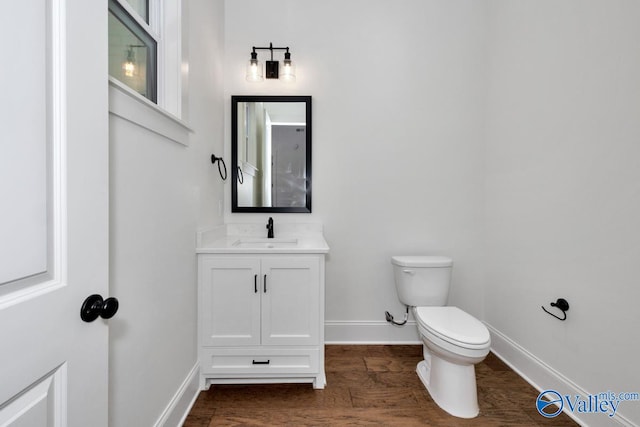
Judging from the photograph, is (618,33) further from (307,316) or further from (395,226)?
(307,316)

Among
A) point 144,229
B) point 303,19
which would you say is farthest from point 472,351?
point 303,19

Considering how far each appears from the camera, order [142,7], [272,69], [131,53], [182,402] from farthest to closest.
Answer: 1. [272,69]
2. [182,402]
3. [142,7]
4. [131,53]

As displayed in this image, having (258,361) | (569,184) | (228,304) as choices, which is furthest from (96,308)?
(569,184)

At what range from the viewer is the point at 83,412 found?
0.64 metres

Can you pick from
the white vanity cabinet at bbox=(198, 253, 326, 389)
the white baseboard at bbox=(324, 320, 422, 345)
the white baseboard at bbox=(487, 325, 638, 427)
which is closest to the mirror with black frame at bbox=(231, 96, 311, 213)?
the white vanity cabinet at bbox=(198, 253, 326, 389)

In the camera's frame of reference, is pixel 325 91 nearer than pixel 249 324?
No

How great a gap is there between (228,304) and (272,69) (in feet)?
5.42

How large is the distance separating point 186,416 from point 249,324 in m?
0.52

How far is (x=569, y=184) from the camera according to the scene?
1525 mm

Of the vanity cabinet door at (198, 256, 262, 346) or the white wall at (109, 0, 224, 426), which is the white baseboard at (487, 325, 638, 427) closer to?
the vanity cabinet door at (198, 256, 262, 346)

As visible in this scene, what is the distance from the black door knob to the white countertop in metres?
0.95

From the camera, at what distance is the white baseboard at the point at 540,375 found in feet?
4.33

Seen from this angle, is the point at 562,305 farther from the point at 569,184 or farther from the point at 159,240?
the point at 159,240

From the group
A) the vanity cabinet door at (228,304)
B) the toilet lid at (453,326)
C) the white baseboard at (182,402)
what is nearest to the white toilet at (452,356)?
the toilet lid at (453,326)
